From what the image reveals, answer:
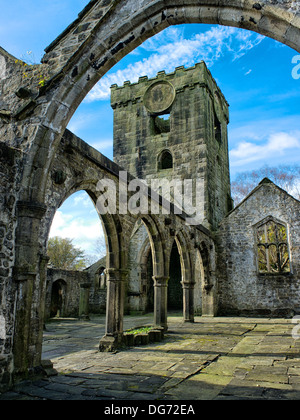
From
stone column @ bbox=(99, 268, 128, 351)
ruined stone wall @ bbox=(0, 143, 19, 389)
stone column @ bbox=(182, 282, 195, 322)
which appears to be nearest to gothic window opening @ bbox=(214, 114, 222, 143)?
stone column @ bbox=(182, 282, 195, 322)

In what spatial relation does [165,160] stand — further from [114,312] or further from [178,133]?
[114,312]

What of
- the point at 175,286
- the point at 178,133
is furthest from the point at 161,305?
the point at 178,133

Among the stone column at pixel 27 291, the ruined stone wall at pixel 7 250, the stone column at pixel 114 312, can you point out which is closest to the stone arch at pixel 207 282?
the stone column at pixel 114 312

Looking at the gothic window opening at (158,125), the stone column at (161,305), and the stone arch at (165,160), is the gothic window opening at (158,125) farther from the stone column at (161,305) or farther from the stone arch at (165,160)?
the stone column at (161,305)

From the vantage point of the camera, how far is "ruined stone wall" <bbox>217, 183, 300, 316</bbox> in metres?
14.0

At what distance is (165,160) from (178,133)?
178 cm

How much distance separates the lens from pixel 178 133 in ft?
60.1

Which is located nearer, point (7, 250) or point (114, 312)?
point (7, 250)

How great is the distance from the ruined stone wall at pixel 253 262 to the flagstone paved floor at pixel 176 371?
5.85m

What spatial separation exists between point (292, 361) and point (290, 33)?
15.7ft
